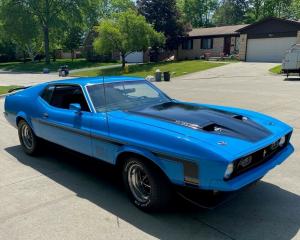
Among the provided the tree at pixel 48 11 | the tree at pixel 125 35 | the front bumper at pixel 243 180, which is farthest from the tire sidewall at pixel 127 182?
the tree at pixel 48 11

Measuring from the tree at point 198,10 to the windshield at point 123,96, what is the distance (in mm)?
72108

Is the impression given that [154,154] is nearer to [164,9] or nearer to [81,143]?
[81,143]

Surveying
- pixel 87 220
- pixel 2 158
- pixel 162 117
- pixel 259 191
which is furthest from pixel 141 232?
pixel 2 158

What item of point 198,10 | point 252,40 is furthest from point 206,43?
point 198,10

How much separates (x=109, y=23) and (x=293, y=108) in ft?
94.2

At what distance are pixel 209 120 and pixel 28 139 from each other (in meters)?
3.59

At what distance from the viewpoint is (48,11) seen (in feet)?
158

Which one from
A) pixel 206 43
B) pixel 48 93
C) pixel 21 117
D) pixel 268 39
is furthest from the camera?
pixel 206 43

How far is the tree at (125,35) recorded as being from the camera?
34.9 metres

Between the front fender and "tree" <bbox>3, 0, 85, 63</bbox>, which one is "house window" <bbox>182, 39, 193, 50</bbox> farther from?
the front fender

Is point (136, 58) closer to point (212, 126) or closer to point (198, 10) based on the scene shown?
point (198, 10)

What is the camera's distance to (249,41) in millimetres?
36906

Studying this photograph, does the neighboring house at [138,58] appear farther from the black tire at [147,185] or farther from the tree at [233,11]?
the black tire at [147,185]

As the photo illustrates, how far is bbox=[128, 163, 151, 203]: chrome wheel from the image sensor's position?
378 cm
